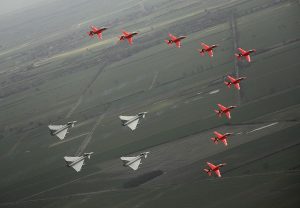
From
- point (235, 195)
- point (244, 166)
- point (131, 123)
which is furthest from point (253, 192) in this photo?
point (131, 123)

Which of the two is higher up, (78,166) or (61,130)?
(61,130)

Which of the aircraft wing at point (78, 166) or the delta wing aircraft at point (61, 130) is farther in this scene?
the aircraft wing at point (78, 166)

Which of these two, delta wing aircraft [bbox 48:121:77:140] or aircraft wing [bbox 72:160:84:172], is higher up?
delta wing aircraft [bbox 48:121:77:140]

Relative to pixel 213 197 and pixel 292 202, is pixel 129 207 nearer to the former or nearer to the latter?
pixel 213 197

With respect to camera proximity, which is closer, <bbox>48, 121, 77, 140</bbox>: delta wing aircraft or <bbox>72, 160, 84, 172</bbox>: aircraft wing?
<bbox>48, 121, 77, 140</bbox>: delta wing aircraft

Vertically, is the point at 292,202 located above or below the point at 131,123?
below

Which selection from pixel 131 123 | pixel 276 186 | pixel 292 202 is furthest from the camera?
pixel 276 186

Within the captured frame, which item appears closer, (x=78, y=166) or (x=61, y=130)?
(x=61, y=130)

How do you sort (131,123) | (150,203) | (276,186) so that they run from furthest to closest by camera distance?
(150,203)
(276,186)
(131,123)

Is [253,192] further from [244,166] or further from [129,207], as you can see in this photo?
[129,207]

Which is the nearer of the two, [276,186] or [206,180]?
[276,186]

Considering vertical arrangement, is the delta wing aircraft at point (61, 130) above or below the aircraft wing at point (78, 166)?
above
